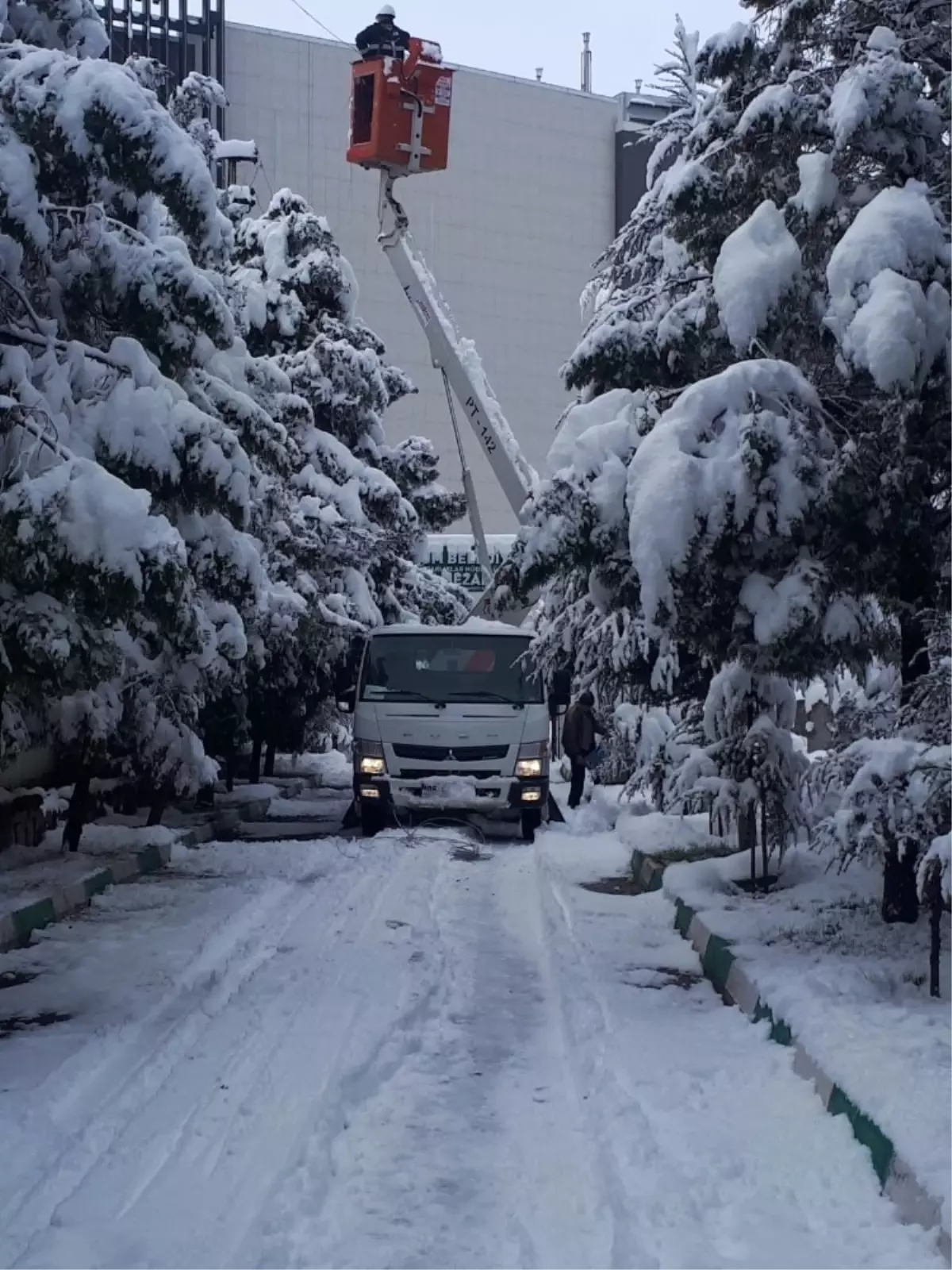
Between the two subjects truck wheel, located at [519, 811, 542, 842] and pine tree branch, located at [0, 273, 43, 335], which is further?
truck wheel, located at [519, 811, 542, 842]

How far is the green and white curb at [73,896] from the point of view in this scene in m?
9.87

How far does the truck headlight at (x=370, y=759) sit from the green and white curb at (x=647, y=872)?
156 inches

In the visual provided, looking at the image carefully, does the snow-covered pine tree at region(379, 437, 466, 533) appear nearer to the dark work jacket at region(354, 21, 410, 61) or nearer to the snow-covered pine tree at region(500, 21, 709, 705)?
the dark work jacket at region(354, 21, 410, 61)

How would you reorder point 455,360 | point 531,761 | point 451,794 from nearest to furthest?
point 451,794, point 531,761, point 455,360

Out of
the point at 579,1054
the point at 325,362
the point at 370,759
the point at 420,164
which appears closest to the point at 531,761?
the point at 370,759

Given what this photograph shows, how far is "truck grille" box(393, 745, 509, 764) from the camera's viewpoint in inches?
685

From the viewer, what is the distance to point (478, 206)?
60125 millimetres

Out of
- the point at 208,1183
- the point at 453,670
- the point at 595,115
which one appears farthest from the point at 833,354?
the point at 595,115

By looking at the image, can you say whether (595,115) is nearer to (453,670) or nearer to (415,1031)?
(453,670)

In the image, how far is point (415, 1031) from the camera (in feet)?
25.2

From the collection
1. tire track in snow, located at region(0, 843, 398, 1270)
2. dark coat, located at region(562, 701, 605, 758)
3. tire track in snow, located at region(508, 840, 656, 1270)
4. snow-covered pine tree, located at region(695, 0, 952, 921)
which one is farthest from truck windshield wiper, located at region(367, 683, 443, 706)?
snow-covered pine tree, located at region(695, 0, 952, 921)

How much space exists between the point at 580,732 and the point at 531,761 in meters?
3.57

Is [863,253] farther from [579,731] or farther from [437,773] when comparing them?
[579,731]

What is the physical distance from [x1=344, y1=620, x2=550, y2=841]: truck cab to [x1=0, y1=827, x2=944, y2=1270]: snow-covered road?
651cm
